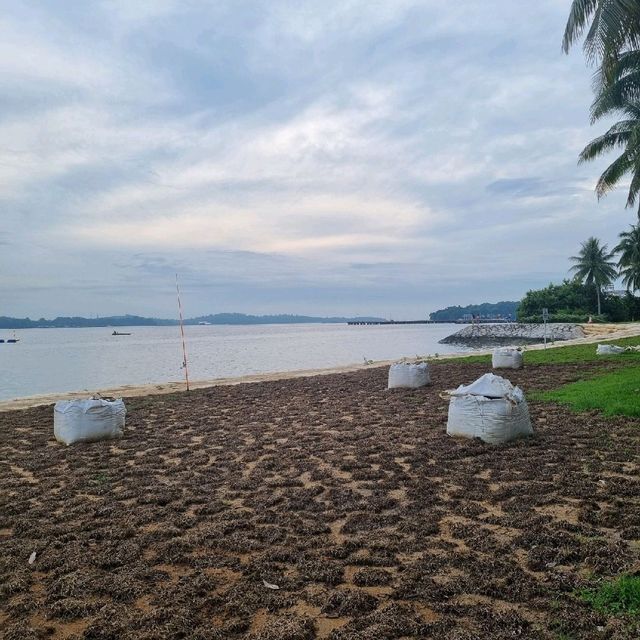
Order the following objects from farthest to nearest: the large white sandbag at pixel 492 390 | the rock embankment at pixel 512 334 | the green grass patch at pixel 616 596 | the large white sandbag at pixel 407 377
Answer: the rock embankment at pixel 512 334
the large white sandbag at pixel 407 377
the large white sandbag at pixel 492 390
the green grass patch at pixel 616 596

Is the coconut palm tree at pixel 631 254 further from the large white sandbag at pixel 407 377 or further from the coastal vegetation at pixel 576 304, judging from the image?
the large white sandbag at pixel 407 377

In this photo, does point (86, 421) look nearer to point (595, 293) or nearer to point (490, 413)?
point (490, 413)

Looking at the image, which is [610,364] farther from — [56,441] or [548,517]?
[56,441]

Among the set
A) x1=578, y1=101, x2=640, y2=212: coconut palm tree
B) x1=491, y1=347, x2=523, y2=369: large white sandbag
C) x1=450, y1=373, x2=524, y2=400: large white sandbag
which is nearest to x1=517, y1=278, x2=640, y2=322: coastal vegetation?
x1=578, y1=101, x2=640, y2=212: coconut palm tree

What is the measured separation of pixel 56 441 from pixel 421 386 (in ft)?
27.1

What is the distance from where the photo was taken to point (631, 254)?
50.9 m

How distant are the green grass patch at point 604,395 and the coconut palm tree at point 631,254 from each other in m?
42.8

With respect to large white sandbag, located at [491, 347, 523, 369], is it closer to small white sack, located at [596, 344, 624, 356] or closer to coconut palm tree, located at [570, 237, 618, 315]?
small white sack, located at [596, 344, 624, 356]

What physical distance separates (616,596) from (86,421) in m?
7.52

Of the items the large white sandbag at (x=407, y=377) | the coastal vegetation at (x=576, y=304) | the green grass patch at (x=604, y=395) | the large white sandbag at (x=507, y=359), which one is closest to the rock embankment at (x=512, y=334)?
the coastal vegetation at (x=576, y=304)

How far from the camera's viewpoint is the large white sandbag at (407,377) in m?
13.6

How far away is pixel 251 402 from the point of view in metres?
12.8

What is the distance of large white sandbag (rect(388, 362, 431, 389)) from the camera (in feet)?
44.5

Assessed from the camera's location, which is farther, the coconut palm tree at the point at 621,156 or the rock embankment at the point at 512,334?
the rock embankment at the point at 512,334
